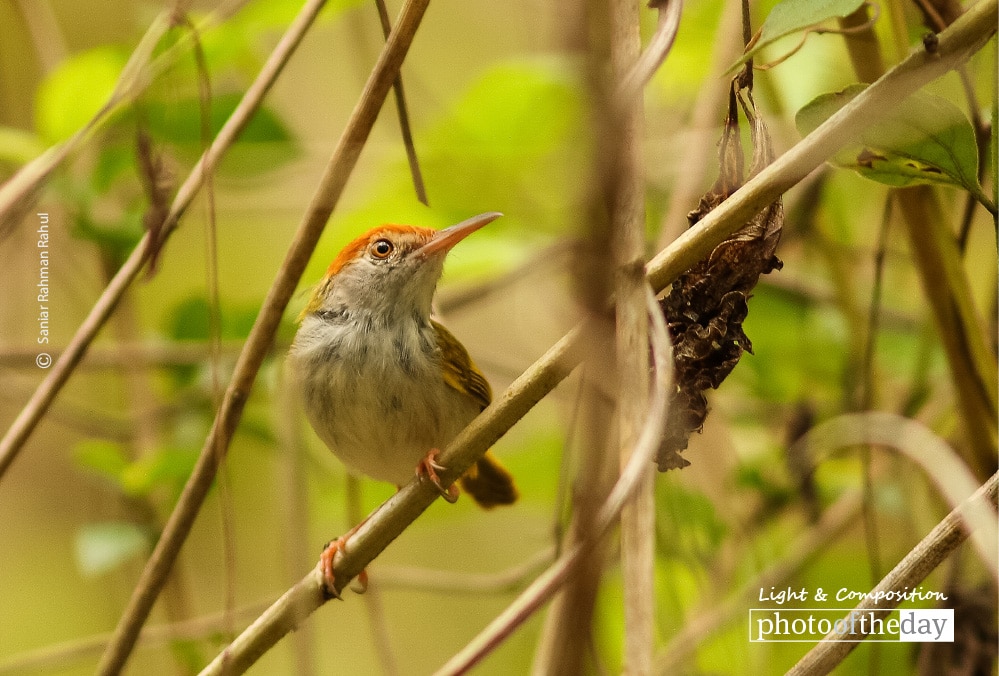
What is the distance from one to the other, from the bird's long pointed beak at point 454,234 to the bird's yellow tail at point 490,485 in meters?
0.67

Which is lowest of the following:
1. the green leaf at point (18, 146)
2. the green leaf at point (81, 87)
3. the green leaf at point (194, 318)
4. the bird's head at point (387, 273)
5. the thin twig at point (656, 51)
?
the green leaf at point (194, 318)

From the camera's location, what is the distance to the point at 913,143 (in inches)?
55.7

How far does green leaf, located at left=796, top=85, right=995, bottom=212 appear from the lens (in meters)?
1.38

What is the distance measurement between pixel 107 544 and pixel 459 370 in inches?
44.3

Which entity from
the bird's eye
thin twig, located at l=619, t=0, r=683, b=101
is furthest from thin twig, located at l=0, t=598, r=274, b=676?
thin twig, located at l=619, t=0, r=683, b=101

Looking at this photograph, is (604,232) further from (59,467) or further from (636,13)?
(59,467)

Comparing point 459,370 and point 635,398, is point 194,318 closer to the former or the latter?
point 459,370

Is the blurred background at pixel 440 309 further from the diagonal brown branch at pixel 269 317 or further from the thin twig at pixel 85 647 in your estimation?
the diagonal brown branch at pixel 269 317

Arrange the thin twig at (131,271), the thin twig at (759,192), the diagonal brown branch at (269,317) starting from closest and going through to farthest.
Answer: the thin twig at (759,192) → the diagonal brown branch at (269,317) → the thin twig at (131,271)

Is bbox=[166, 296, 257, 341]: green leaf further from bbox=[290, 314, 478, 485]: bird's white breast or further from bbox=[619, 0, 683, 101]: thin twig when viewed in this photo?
bbox=[619, 0, 683, 101]: thin twig

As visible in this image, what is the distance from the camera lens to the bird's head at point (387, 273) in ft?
8.33

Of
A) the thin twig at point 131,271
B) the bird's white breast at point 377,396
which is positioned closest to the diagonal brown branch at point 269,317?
the thin twig at point 131,271

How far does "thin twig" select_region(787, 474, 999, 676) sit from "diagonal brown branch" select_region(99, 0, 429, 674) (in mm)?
1155

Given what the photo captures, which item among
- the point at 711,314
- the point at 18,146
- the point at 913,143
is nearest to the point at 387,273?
the point at 18,146
